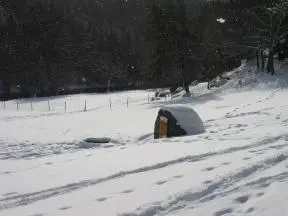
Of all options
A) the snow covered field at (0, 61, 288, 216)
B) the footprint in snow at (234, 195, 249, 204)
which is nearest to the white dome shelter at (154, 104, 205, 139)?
the snow covered field at (0, 61, 288, 216)

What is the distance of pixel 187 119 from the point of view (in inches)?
599

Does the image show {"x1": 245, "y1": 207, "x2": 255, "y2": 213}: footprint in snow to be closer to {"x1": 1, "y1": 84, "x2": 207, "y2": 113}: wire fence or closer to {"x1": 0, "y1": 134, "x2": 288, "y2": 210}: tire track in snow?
{"x1": 0, "y1": 134, "x2": 288, "y2": 210}: tire track in snow

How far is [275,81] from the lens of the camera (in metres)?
35.0

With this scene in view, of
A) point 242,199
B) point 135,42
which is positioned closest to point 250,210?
point 242,199

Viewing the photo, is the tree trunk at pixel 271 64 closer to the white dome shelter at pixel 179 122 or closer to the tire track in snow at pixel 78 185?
the white dome shelter at pixel 179 122

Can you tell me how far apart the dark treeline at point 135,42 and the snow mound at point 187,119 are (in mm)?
13097

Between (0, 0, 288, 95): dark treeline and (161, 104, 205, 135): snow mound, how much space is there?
43.0ft

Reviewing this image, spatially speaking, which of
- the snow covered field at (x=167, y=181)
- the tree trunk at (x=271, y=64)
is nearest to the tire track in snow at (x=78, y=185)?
the snow covered field at (x=167, y=181)

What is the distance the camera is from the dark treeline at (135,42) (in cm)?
4078

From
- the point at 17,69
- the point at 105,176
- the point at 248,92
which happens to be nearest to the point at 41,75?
the point at 17,69

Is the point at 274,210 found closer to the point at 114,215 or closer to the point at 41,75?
the point at 114,215

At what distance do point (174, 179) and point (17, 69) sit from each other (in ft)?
258

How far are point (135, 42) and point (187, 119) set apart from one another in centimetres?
11203

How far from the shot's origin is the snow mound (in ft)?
49.0
